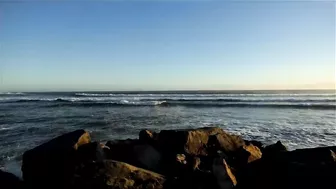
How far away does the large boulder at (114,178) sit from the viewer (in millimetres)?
4625

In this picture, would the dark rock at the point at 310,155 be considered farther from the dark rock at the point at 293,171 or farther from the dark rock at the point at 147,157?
the dark rock at the point at 147,157

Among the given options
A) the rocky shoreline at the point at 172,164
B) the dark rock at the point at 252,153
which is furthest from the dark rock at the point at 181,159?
the dark rock at the point at 252,153

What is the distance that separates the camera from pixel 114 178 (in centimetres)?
466

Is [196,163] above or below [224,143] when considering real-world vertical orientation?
below

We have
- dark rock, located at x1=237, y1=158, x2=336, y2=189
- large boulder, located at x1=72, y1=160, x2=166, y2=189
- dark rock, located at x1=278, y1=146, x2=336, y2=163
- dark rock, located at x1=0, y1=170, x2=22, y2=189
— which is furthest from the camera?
dark rock, located at x1=0, y1=170, x2=22, y2=189

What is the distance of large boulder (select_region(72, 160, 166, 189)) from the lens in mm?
4625

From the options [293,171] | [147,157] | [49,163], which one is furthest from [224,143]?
[49,163]

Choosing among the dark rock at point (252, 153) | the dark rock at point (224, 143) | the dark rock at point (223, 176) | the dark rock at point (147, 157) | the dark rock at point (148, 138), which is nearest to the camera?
the dark rock at point (223, 176)

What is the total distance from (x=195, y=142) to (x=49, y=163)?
2.94 metres

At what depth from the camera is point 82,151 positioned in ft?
20.3

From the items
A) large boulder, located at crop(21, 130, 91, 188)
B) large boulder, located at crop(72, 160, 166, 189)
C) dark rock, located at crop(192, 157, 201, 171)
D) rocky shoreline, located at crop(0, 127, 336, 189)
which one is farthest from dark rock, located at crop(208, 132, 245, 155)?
large boulder, located at crop(21, 130, 91, 188)

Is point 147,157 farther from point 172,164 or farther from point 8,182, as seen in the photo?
point 8,182

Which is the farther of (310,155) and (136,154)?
(136,154)

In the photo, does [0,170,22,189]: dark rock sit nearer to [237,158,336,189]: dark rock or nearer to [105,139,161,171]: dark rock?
[105,139,161,171]: dark rock
